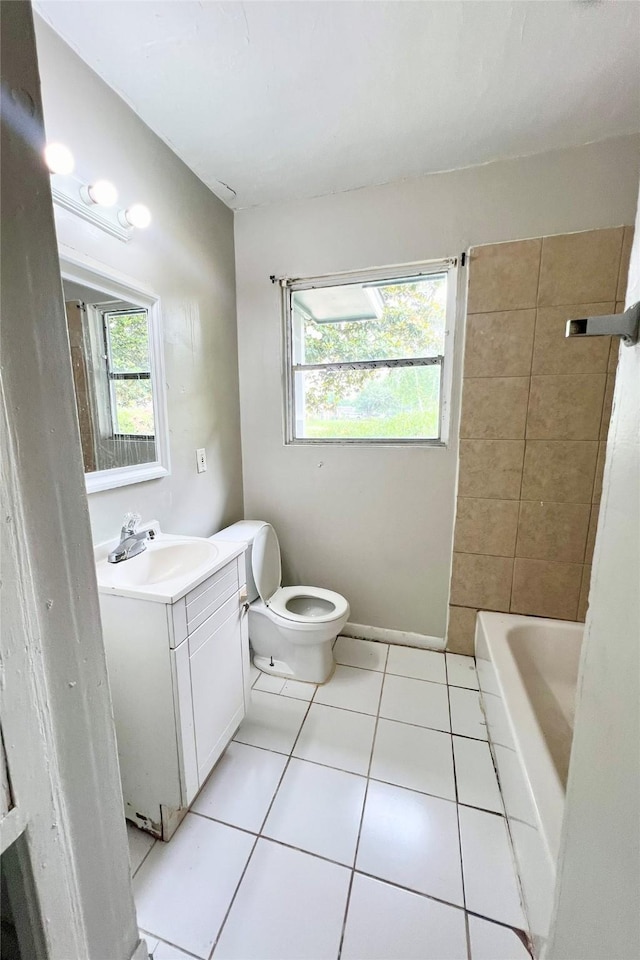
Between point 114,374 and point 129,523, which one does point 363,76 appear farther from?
point 129,523

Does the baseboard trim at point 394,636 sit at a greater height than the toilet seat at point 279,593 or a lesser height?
lesser

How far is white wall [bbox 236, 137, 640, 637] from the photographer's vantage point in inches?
61.9

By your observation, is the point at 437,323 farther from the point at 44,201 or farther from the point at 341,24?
the point at 44,201

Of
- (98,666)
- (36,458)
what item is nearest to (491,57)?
(36,458)

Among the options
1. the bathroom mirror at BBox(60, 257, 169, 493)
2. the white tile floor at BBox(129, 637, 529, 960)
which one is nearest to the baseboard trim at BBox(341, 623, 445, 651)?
the white tile floor at BBox(129, 637, 529, 960)

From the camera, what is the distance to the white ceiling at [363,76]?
105cm

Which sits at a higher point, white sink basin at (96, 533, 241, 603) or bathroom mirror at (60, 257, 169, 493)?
bathroom mirror at (60, 257, 169, 493)

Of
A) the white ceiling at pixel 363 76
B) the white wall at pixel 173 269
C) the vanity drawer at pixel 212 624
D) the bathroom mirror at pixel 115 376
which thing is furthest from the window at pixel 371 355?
the vanity drawer at pixel 212 624

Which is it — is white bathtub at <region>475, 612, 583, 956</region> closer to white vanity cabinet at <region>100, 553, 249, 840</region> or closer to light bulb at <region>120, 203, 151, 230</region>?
A: white vanity cabinet at <region>100, 553, 249, 840</region>

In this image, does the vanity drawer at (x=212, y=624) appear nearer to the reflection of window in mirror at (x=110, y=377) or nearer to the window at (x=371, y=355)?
the reflection of window in mirror at (x=110, y=377)

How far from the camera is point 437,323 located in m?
1.83

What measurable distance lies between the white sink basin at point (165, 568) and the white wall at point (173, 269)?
15cm

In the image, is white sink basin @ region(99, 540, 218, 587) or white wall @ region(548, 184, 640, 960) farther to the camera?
white sink basin @ region(99, 540, 218, 587)

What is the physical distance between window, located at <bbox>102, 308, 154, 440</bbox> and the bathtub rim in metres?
1.66
